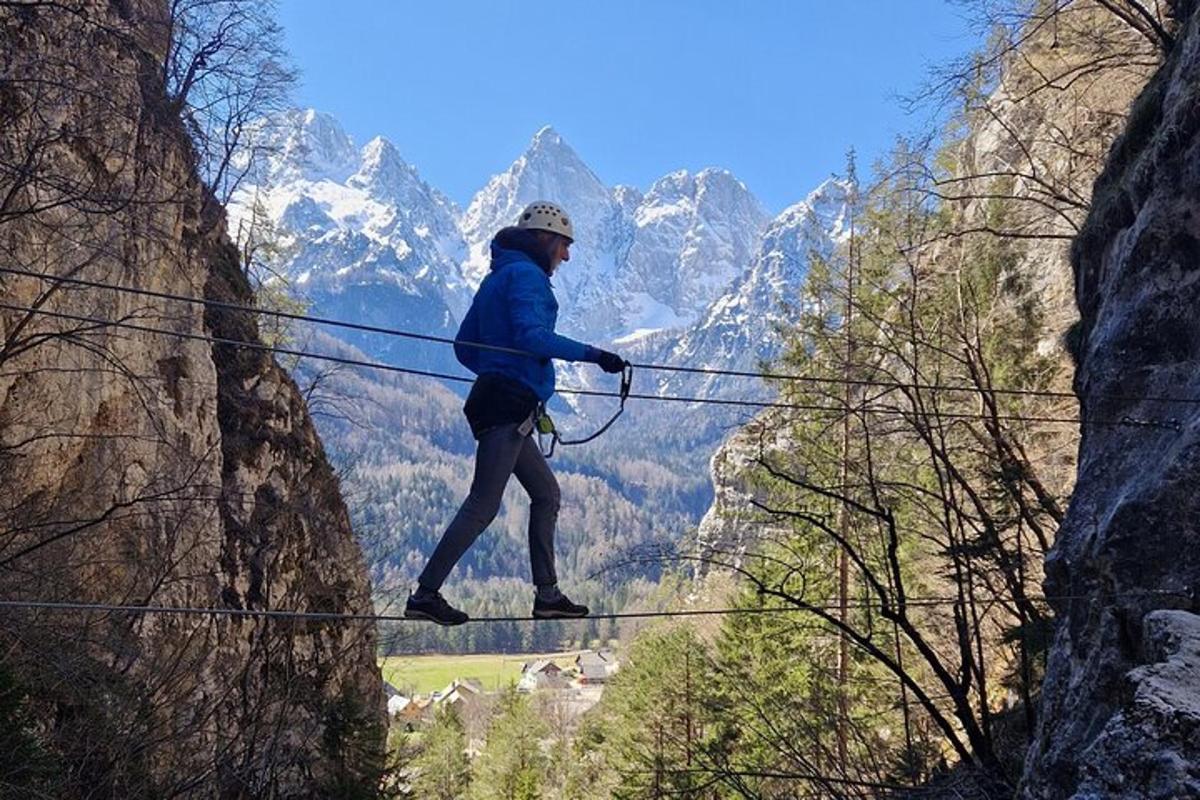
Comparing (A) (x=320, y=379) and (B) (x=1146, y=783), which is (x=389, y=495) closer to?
(A) (x=320, y=379)

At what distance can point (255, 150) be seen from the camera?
1533cm

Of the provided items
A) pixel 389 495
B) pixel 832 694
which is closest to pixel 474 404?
pixel 832 694

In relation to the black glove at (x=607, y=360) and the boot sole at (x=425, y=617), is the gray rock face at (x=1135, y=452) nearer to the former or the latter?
the black glove at (x=607, y=360)

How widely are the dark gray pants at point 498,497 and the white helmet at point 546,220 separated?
3.56ft

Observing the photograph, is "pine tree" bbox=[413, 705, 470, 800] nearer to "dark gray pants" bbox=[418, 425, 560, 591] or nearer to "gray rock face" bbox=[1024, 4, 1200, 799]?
"dark gray pants" bbox=[418, 425, 560, 591]

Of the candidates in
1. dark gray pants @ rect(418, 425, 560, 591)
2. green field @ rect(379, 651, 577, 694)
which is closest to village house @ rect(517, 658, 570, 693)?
green field @ rect(379, 651, 577, 694)

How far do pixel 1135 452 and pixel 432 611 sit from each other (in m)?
4.17

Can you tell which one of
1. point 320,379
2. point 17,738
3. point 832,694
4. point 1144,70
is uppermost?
point 1144,70

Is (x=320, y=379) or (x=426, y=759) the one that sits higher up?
(x=320, y=379)

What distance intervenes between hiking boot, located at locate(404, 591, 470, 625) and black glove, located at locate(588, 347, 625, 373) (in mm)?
1529

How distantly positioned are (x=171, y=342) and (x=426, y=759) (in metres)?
34.1

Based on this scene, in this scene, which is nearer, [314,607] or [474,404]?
[474,404]

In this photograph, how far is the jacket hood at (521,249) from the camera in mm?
4754

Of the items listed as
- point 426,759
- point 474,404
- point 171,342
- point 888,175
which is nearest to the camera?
point 474,404
